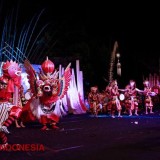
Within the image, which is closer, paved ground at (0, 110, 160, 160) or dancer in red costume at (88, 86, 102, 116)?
paved ground at (0, 110, 160, 160)

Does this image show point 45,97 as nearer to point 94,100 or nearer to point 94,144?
point 94,144

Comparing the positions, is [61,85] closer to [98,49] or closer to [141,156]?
[141,156]

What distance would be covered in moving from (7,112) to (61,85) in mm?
5472

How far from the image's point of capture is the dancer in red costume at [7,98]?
24.4 ft

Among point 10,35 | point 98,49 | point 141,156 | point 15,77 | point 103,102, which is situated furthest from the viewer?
point 98,49

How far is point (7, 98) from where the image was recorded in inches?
322

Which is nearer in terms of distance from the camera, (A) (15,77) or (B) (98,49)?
(A) (15,77)

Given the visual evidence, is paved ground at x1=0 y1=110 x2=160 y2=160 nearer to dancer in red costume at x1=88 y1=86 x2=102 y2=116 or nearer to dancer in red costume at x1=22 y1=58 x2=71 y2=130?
dancer in red costume at x1=22 y1=58 x2=71 y2=130

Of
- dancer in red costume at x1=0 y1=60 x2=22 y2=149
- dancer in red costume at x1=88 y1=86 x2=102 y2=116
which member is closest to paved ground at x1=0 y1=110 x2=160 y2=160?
dancer in red costume at x1=0 y1=60 x2=22 y2=149

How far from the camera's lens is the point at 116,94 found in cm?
1788

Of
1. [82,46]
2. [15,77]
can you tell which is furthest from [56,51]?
[15,77]

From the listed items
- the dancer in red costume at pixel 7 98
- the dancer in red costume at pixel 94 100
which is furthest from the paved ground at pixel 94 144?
the dancer in red costume at pixel 94 100

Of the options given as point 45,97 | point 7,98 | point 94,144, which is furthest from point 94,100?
point 7,98

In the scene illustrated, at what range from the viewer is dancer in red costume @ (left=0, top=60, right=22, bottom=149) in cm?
745
